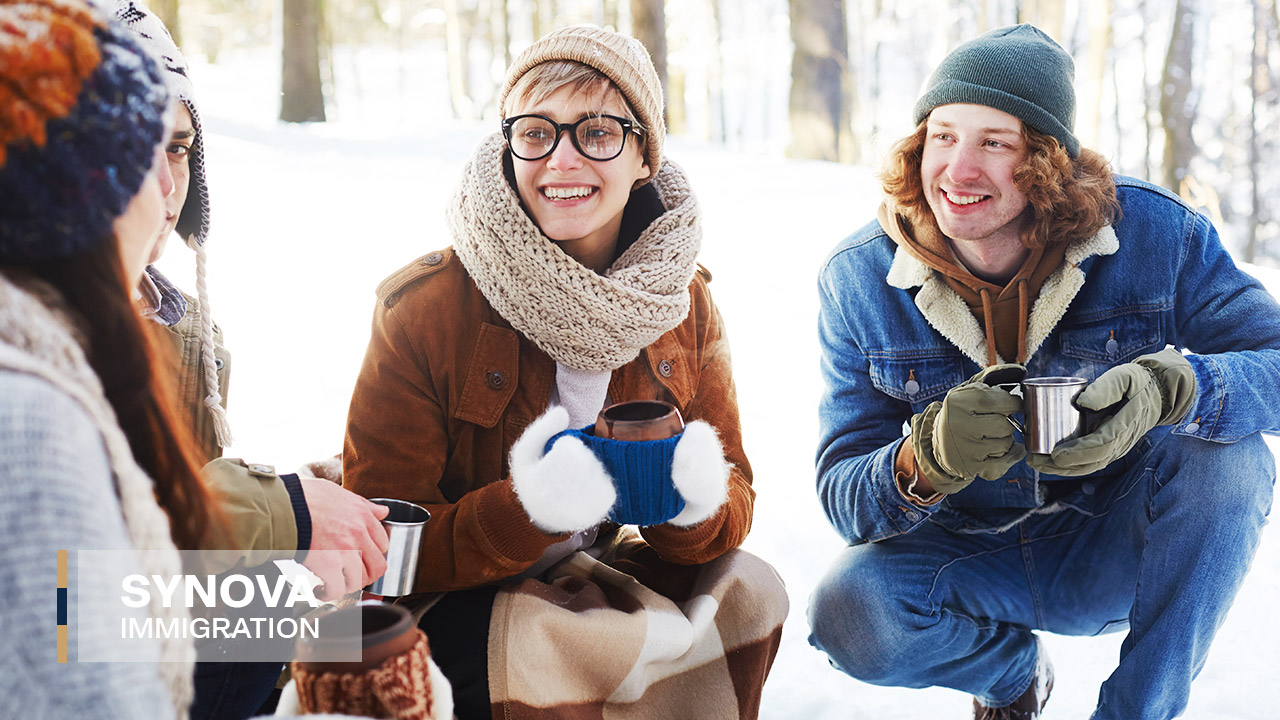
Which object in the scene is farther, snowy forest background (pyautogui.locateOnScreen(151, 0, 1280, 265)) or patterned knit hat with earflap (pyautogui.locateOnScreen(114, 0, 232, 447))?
snowy forest background (pyautogui.locateOnScreen(151, 0, 1280, 265))

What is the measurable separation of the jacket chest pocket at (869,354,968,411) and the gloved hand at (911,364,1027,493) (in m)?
0.38

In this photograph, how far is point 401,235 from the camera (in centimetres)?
677

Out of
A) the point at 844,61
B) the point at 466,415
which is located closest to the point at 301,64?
the point at 844,61

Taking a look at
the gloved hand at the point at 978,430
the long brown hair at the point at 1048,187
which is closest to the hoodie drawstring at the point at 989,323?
the long brown hair at the point at 1048,187

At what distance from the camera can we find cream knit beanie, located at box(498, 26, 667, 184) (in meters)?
2.12

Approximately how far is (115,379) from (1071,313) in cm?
219

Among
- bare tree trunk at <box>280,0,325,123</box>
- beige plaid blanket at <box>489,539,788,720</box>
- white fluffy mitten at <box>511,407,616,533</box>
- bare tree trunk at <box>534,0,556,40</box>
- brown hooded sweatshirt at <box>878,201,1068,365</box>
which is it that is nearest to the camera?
white fluffy mitten at <box>511,407,616,533</box>

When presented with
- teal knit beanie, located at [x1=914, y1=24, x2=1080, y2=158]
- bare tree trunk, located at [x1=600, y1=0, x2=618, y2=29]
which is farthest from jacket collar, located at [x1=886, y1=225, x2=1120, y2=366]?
bare tree trunk, located at [x1=600, y1=0, x2=618, y2=29]

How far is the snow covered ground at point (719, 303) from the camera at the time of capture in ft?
8.78

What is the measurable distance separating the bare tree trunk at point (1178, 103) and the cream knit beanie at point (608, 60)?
1188 centimetres

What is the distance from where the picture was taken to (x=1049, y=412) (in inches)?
77.7

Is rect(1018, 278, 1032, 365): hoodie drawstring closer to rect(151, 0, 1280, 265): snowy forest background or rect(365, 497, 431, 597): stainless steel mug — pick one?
rect(151, 0, 1280, 265): snowy forest background

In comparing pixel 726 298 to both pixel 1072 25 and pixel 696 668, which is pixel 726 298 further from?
pixel 1072 25

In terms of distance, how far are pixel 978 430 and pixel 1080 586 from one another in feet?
2.23
